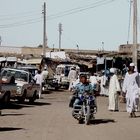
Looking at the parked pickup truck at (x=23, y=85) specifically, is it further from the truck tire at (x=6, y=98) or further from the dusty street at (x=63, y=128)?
the dusty street at (x=63, y=128)

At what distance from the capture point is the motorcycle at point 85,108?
53.9 feet

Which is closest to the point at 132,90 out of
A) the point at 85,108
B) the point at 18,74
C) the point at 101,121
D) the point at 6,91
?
the point at 101,121

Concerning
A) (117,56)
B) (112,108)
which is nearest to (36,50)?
(117,56)

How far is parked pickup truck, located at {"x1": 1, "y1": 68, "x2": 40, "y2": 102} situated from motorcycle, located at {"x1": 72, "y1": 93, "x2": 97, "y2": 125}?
31.1 feet

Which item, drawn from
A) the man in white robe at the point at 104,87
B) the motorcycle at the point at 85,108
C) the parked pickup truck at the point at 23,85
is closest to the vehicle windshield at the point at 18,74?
the parked pickup truck at the point at 23,85

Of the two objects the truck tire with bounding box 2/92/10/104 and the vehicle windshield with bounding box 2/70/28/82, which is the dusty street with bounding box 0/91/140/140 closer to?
the truck tire with bounding box 2/92/10/104

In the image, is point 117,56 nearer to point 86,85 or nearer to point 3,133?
point 86,85

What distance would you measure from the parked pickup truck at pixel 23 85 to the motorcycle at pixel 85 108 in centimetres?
947

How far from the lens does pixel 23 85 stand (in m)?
26.4

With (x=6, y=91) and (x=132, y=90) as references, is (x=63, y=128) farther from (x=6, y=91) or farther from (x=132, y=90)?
(x=6, y=91)

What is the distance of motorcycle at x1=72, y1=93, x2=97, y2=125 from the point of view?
53.9 ft

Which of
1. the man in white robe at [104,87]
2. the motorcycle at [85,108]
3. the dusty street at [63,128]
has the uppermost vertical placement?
the man in white robe at [104,87]

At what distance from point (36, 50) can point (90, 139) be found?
244 ft

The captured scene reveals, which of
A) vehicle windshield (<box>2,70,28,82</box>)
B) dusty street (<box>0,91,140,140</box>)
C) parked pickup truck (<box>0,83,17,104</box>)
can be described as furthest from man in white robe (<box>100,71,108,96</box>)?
dusty street (<box>0,91,140,140</box>)
